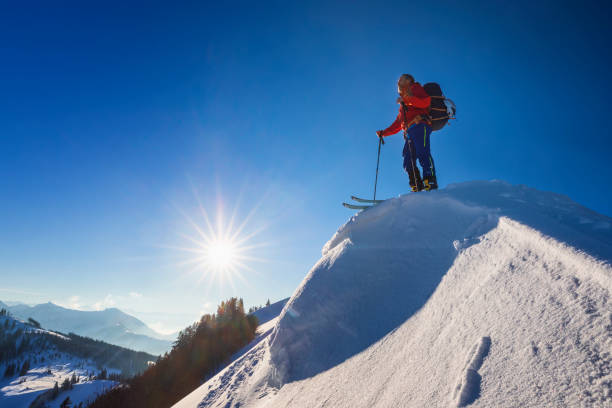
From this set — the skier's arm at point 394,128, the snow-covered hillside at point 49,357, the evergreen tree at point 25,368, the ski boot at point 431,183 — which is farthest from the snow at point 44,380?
the ski boot at point 431,183

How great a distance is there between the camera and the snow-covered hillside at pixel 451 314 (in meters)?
1.42

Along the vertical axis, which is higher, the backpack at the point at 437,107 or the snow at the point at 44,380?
the backpack at the point at 437,107

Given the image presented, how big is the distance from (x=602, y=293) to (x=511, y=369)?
28.2 inches

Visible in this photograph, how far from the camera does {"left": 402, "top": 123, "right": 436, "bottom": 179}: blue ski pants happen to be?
614 cm

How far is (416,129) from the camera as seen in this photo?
6.27 meters

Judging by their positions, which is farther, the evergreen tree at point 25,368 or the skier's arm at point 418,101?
the evergreen tree at point 25,368

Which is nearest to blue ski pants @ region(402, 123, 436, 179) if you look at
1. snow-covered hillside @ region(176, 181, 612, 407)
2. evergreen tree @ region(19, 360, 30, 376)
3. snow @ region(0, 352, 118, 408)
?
snow-covered hillside @ region(176, 181, 612, 407)

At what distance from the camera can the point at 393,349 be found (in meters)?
2.29

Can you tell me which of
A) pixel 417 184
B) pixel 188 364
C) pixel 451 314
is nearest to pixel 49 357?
pixel 188 364

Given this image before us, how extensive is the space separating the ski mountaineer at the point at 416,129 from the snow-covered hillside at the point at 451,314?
185 centimetres

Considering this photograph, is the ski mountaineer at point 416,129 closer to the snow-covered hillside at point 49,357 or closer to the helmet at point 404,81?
the helmet at point 404,81

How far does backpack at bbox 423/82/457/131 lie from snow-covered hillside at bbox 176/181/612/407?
2636 millimetres

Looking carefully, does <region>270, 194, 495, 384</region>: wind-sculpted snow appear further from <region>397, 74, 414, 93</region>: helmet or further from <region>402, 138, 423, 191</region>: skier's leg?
<region>397, 74, 414, 93</region>: helmet

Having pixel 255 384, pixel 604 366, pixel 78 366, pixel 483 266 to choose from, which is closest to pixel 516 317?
pixel 604 366
